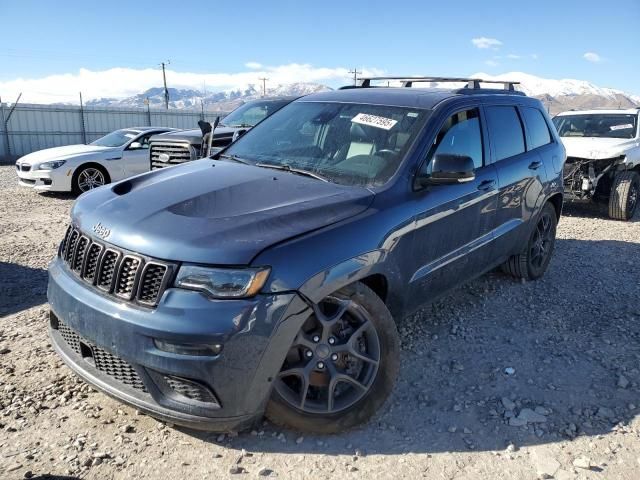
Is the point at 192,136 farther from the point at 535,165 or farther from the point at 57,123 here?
the point at 57,123

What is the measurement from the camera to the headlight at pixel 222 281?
231cm

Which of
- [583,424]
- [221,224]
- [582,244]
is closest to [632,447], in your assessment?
[583,424]

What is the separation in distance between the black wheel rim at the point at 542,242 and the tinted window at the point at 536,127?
740mm

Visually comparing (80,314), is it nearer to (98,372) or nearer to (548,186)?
(98,372)

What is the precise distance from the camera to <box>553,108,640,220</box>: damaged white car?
8508 millimetres

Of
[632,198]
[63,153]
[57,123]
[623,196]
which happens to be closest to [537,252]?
[623,196]

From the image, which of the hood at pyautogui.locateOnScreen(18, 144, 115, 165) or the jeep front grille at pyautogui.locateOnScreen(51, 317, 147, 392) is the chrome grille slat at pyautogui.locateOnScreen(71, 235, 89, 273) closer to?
the jeep front grille at pyautogui.locateOnScreen(51, 317, 147, 392)

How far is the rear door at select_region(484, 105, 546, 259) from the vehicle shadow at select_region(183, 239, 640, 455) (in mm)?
589

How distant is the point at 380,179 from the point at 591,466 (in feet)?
6.14

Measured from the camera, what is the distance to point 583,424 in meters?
2.99

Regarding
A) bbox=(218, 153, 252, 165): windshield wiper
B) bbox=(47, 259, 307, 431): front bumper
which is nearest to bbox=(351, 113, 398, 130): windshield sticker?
bbox=(218, 153, 252, 165): windshield wiper

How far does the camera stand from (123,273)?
2.45 m

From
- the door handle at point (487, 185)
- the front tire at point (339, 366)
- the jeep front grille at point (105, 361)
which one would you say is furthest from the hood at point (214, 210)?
the door handle at point (487, 185)

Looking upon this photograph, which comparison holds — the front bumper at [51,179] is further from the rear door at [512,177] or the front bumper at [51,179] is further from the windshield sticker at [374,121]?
the rear door at [512,177]
